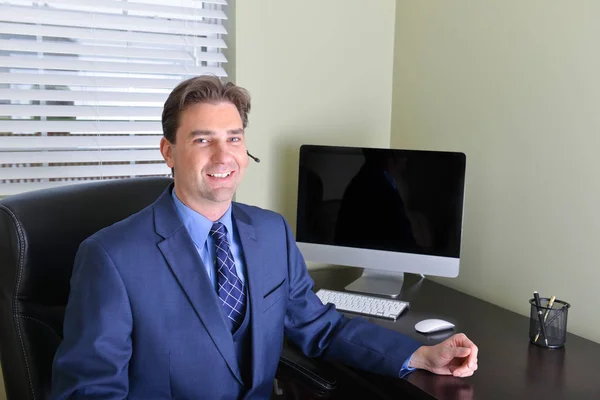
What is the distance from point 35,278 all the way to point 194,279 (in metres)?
0.36

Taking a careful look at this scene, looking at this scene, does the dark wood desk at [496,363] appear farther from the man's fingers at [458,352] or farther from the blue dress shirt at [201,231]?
the blue dress shirt at [201,231]

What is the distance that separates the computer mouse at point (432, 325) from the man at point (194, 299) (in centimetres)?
19

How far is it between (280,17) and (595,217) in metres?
1.24

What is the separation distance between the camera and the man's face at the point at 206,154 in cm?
144

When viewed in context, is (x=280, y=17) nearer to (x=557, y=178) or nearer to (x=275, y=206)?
(x=275, y=206)

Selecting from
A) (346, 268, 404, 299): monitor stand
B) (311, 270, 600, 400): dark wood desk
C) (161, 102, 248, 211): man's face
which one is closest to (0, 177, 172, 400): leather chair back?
(161, 102, 248, 211): man's face

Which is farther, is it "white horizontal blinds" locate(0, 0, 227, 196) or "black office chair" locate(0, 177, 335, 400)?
"white horizontal blinds" locate(0, 0, 227, 196)

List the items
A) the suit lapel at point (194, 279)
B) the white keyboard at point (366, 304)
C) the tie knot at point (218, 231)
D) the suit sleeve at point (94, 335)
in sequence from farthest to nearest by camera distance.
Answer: the white keyboard at point (366, 304)
the tie knot at point (218, 231)
the suit lapel at point (194, 279)
the suit sleeve at point (94, 335)

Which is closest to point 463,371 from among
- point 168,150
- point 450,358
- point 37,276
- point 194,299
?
point 450,358

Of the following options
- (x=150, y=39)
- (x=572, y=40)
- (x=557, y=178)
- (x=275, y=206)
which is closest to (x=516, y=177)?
(x=557, y=178)

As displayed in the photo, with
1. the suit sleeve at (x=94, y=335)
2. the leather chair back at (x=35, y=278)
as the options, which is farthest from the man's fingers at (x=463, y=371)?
the leather chair back at (x=35, y=278)

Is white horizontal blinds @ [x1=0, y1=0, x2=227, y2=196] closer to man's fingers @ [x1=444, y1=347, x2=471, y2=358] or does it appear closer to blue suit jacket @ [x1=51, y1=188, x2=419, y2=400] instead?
blue suit jacket @ [x1=51, y1=188, x2=419, y2=400]

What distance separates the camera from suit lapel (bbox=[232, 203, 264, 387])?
150cm

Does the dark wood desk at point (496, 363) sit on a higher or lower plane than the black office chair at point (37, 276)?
lower
